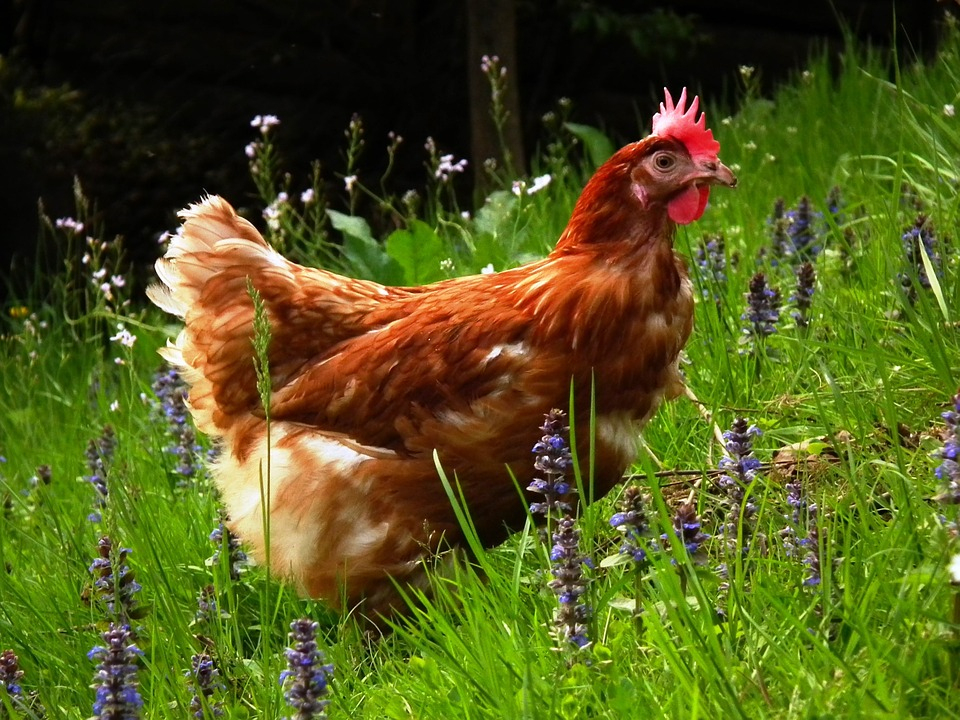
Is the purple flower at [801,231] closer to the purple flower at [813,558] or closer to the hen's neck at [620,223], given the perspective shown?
the hen's neck at [620,223]

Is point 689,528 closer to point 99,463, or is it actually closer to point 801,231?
point 801,231

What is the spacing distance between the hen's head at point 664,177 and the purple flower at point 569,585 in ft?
4.22

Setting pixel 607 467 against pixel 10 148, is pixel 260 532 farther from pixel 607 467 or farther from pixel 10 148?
pixel 10 148

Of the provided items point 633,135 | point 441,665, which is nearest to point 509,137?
point 633,135

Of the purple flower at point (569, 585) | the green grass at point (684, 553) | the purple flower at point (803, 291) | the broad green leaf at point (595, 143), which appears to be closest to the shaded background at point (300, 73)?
the broad green leaf at point (595, 143)

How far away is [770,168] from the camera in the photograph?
566 cm

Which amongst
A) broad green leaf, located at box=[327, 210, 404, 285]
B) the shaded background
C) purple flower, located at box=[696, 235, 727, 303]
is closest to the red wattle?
purple flower, located at box=[696, 235, 727, 303]

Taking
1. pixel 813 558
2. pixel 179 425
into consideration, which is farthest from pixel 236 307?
Result: pixel 813 558

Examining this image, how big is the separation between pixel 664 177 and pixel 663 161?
5 centimetres

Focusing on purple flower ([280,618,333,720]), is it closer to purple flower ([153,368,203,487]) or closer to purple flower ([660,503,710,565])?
purple flower ([660,503,710,565])

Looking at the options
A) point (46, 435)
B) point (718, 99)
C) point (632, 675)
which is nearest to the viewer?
point (632, 675)

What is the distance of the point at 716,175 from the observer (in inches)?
125

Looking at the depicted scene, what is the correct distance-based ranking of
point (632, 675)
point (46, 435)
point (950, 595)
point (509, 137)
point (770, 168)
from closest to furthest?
point (950, 595), point (632, 675), point (46, 435), point (770, 168), point (509, 137)

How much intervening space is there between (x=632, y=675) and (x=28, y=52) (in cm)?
911
